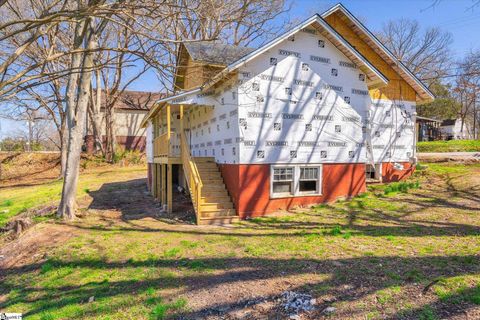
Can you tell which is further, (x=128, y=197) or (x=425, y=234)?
(x=128, y=197)

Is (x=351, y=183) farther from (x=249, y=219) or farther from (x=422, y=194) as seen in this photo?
(x=249, y=219)

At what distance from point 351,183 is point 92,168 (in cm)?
2309

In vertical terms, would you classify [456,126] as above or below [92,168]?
above

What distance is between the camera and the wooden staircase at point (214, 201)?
35.7 feet

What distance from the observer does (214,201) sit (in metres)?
11.3

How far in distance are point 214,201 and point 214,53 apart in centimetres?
693

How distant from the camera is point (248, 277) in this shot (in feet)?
20.2

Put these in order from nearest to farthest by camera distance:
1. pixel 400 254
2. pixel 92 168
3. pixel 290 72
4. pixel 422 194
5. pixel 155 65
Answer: pixel 155 65 < pixel 400 254 < pixel 290 72 < pixel 422 194 < pixel 92 168

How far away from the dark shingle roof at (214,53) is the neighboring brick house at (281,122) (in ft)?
0.15

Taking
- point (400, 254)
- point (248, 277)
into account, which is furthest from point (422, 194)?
point (248, 277)

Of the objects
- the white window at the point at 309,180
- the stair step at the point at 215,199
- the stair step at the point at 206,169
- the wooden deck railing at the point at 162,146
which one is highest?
the wooden deck railing at the point at 162,146

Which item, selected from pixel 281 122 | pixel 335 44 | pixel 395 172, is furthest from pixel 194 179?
pixel 395 172

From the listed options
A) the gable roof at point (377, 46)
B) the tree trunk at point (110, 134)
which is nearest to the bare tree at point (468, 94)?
the gable roof at point (377, 46)

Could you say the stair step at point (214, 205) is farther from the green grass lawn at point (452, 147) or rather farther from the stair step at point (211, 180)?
the green grass lawn at point (452, 147)
